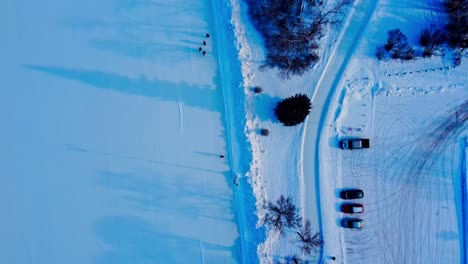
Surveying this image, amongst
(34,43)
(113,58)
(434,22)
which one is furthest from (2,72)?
(434,22)

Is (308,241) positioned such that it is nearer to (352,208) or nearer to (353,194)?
(352,208)

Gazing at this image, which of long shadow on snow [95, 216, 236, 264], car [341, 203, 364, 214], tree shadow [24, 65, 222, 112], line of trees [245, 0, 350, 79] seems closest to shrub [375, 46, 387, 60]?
line of trees [245, 0, 350, 79]

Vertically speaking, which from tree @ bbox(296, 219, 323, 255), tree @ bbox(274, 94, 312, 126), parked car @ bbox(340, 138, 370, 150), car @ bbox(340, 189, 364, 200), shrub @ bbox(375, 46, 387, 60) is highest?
shrub @ bbox(375, 46, 387, 60)

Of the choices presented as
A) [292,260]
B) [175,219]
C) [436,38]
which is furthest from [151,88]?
[436,38]

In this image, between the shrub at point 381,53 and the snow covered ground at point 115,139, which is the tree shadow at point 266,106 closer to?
the snow covered ground at point 115,139

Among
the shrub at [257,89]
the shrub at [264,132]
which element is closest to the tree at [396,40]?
the shrub at [257,89]

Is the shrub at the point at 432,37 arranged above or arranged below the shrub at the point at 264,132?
above

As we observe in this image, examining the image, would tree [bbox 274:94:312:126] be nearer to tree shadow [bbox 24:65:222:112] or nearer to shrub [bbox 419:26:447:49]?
tree shadow [bbox 24:65:222:112]

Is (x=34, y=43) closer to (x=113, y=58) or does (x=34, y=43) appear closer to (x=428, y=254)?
(x=113, y=58)
